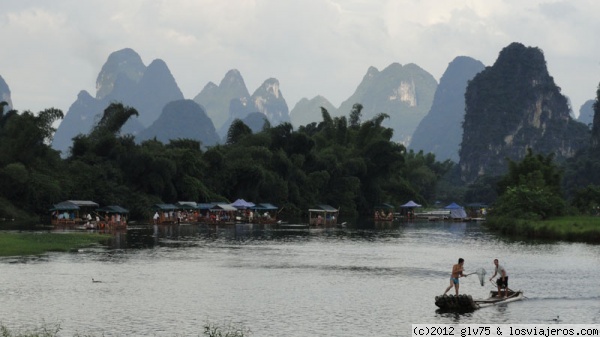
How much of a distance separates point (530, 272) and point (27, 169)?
2396 inches

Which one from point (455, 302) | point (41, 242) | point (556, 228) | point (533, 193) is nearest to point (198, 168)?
point (533, 193)

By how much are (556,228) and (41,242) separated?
4144 cm

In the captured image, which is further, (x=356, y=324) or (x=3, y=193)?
(x=3, y=193)

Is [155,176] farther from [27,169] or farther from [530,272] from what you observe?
[530,272]

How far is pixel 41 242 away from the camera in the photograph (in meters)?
54.8

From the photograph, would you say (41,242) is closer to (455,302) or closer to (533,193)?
(455,302)

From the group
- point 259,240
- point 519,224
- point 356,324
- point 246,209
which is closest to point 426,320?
point 356,324

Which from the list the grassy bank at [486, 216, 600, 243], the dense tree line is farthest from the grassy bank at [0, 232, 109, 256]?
the grassy bank at [486, 216, 600, 243]

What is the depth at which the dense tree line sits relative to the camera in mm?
88438

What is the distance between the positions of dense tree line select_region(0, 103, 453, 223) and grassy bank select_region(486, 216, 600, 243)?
39436 mm

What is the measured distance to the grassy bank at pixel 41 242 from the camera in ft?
163

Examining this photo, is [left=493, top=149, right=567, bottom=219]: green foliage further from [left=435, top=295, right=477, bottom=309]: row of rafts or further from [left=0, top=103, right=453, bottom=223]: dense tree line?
[left=435, top=295, right=477, bottom=309]: row of rafts

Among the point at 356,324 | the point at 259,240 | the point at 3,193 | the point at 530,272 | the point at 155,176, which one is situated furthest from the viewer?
the point at 155,176

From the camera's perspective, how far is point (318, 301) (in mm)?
33156
